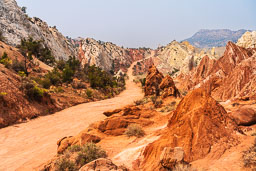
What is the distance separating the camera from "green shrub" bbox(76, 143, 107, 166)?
255 inches

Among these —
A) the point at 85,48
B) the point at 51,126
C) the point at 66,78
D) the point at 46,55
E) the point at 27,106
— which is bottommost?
the point at 51,126

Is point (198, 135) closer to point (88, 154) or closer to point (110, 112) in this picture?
point (88, 154)

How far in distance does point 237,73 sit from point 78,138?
16724 millimetres

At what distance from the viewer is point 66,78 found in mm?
29984

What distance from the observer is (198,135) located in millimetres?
5836

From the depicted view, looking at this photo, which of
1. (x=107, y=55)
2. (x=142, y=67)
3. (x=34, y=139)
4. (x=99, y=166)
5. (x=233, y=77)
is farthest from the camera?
(x=142, y=67)

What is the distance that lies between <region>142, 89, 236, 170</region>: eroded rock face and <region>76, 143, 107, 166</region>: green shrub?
184cm

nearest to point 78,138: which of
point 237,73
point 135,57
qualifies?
point 237,73

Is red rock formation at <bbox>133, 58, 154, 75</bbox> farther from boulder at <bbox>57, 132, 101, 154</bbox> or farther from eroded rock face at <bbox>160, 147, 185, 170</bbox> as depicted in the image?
eroded rock face at <bbox>160, 147, 185, 170</bbox>

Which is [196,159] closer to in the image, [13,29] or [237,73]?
[237,73]

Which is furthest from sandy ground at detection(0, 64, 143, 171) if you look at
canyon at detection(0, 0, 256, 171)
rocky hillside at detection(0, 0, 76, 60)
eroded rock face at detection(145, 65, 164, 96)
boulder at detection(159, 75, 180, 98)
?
rocky hillside at detection(0, 0, 76, 60)

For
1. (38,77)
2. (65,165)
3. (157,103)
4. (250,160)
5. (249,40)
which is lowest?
(157,103)

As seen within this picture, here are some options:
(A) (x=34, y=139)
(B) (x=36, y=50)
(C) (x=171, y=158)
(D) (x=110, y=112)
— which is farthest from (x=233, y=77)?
(B) (x=36, y=50)

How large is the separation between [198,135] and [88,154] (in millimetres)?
4104
